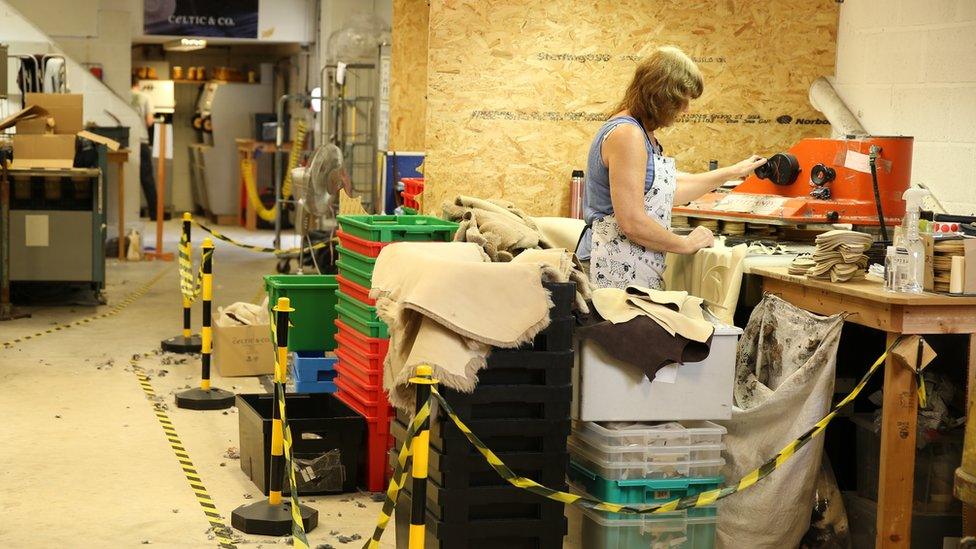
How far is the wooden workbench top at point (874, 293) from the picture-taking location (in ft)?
13.2

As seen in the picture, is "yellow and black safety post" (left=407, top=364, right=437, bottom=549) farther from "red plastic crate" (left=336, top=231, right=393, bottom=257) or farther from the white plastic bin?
"red plastic crate" (left=336, top=231, right=393, bottom=257)

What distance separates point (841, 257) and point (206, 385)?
4.01 m

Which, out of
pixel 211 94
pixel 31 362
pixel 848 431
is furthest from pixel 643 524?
pixel 211 94

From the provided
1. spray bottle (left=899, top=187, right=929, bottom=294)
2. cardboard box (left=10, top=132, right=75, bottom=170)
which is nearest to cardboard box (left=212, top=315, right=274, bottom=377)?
cardboard box (left=10, top=132, right=75, bottom=170)

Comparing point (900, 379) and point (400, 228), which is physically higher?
point (400, 228)

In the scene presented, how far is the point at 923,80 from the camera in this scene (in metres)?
6.80

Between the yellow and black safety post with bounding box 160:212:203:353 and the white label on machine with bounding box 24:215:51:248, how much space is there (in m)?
1.65

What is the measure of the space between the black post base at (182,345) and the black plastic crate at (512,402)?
16.0 ft

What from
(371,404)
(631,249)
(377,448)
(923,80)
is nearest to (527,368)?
(631,249)

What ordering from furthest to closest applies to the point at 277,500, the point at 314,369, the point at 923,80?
1. the point at 923,80
2. the point at 314,369
3. the point at 277,500

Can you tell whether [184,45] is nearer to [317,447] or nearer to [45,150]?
[45,150]

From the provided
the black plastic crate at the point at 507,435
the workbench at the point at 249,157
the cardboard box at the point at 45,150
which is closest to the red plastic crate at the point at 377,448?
the black plastic crate at the point at 507,435

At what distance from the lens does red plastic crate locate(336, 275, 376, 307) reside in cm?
520

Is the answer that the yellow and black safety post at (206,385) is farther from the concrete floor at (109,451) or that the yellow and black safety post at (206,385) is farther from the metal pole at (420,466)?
the metal pole at (420,466)
